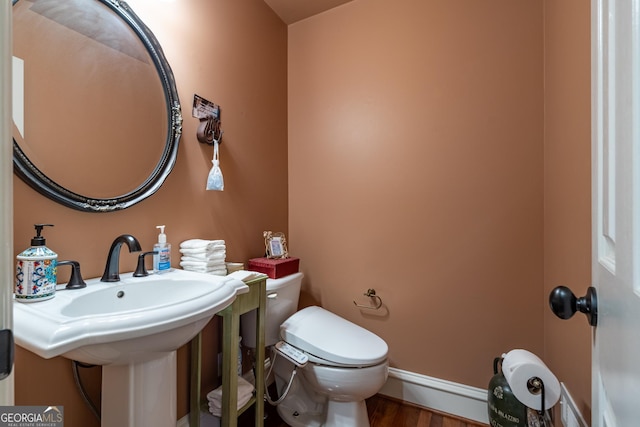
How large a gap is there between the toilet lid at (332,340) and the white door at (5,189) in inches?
42.5

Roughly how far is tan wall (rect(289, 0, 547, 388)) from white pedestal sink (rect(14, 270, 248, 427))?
1.01 metres

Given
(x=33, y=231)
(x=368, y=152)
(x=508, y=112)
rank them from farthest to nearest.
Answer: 1. (x=368, y=152)
2. (x=508, y=112)
3. (x=33, y=231)

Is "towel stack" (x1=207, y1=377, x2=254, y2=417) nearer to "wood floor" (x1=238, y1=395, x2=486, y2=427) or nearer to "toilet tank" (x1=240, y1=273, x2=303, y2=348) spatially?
"toilet tank" (x1=240, y1=273, x2=303, y2=348)

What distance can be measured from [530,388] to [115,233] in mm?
1569

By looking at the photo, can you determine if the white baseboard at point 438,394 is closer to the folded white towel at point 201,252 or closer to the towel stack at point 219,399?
the towel stack at point 219,399

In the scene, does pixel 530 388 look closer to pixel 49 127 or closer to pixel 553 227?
pixel 553 227

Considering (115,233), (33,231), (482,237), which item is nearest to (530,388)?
(482,237)

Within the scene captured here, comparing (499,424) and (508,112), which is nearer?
(499,424)

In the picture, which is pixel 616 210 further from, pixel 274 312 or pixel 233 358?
pixel 274 312

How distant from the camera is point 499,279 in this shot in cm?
144

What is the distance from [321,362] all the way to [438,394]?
79 cm

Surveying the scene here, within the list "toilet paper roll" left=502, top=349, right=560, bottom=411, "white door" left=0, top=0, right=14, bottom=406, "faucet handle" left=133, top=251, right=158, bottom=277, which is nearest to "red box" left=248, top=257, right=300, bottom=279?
"faucet handle" left=133, top=251, right=158, bottom=277

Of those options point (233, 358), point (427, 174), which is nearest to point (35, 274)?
point (233, 358)

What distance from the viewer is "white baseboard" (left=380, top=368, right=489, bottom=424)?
4.78 feet
